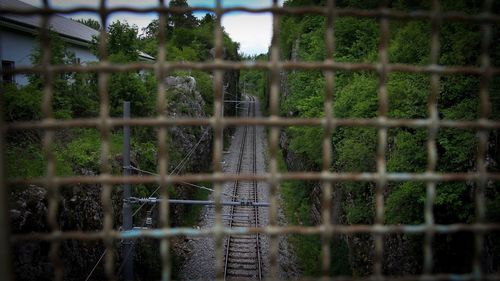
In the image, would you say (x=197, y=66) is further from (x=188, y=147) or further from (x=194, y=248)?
(x=188, y=147)

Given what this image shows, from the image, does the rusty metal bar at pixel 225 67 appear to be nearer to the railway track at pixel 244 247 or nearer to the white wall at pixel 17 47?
the railway track at pixel 244 247

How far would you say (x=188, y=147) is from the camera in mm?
19969

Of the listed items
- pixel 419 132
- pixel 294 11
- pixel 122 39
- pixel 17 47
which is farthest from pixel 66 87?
pixel 294 11

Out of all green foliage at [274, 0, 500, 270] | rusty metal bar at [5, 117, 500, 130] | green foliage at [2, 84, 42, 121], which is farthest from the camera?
green foliage at [2, 84, 42, 121]

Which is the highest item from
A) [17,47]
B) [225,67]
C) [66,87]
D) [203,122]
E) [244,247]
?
[17,47]

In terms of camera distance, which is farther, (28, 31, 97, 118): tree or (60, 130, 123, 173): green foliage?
(28, 31, 97, 118): tree

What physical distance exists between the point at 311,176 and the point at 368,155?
8544 mm

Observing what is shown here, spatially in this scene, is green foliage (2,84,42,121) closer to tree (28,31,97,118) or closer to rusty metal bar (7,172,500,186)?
tree (28,31,97,118)

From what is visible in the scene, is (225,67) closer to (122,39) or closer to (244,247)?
(244,247)

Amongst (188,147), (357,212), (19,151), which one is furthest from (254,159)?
(19,151)

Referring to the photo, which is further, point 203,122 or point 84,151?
point 84,151

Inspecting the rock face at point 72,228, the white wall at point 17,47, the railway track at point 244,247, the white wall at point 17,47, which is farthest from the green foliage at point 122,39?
the railway track at point 244,247

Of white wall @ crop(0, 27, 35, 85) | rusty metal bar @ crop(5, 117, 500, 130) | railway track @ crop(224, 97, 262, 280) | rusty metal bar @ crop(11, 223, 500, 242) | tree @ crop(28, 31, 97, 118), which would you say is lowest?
railway track @ crop(224, 97, 262, 280)

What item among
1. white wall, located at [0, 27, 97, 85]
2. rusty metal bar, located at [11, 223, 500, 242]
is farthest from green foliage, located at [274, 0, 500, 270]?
white wall, located at [0, 27, 97, 85]
